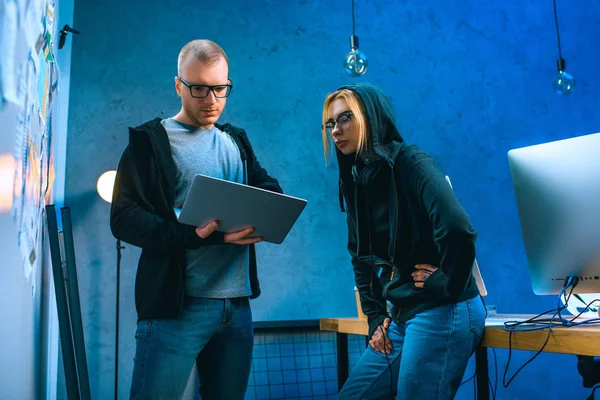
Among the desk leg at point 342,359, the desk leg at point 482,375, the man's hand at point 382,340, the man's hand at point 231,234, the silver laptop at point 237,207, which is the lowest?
the desk leg at point 342,359

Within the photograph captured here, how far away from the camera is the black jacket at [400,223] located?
4.87ft

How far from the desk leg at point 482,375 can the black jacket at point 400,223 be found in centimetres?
29

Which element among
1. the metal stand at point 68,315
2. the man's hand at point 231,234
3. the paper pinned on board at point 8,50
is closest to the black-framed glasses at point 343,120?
the man's hand at point 231,234

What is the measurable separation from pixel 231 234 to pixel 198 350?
1.06 ft

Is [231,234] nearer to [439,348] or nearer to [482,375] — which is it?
[439,348]

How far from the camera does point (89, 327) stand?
10.5ft

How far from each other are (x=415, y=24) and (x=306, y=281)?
205 centimetres

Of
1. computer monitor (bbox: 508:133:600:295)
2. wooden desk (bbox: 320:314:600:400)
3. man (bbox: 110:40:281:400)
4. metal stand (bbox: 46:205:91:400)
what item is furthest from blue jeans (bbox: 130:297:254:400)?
computer monitor (bbox: 508:133:600:295)

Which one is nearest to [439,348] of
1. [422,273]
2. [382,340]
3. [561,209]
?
[422,273]

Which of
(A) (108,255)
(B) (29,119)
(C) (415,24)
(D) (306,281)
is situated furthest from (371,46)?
(B) (29,119)

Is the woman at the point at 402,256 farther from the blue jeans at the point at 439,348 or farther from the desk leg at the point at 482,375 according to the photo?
the desk leg at the point at 482,375

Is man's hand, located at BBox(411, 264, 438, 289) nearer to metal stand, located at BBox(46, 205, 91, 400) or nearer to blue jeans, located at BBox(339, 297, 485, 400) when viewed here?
blue jeans, located at BBox(339, 297, 485, 400)

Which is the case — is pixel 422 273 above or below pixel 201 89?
below

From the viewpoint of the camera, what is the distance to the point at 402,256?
162cm
